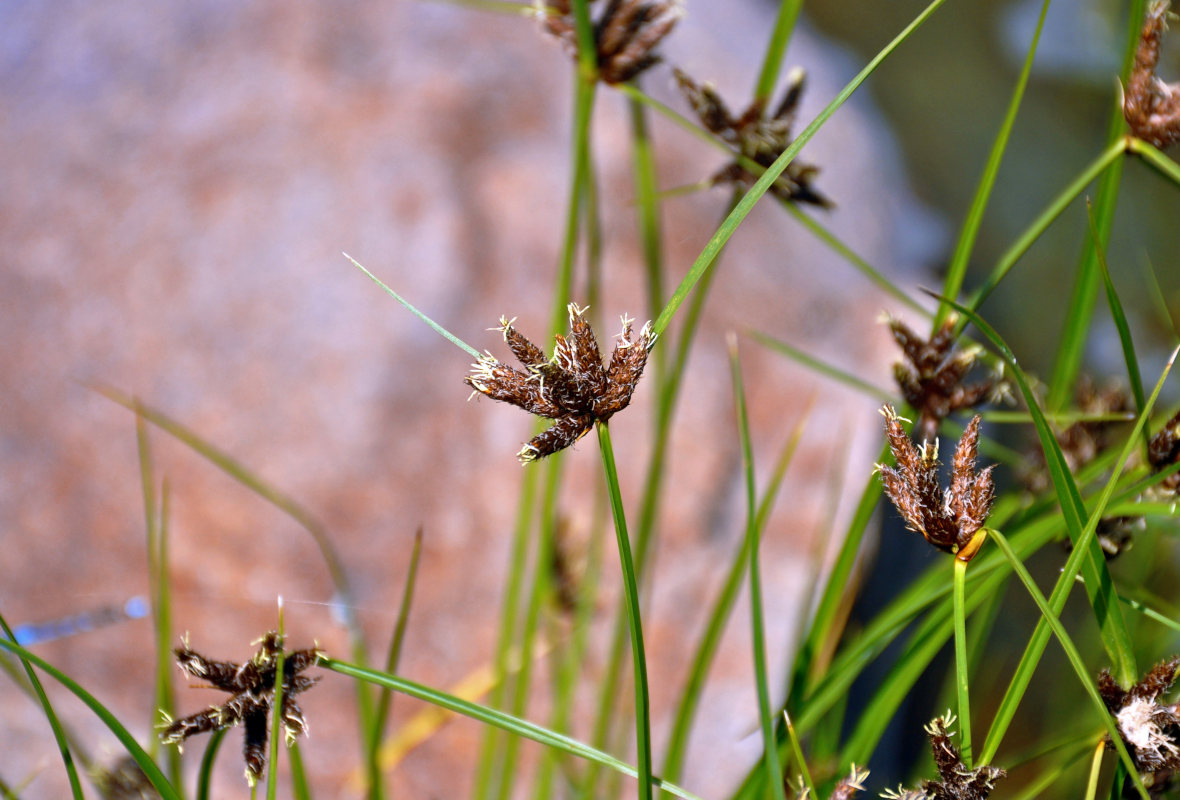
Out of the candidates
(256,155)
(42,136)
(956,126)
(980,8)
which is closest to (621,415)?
(256,155)

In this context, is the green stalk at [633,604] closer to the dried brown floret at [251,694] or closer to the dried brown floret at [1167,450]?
the dried brown floret at [251,694]

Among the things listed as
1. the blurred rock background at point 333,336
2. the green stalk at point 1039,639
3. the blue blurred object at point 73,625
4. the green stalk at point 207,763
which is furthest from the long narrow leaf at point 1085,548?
the blurred rock background at point 333,336

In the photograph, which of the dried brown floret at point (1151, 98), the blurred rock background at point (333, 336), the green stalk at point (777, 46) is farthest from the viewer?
the blurred rock background at point (333, 336)

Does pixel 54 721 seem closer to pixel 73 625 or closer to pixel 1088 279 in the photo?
pixel 73 625

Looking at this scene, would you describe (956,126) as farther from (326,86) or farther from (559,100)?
(326,86)

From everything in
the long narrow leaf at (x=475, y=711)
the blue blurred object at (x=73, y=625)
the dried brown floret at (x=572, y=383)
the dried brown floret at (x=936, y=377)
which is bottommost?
the long narrow leaf at (x=475, y=711)

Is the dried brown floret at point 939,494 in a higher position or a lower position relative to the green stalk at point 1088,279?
lower

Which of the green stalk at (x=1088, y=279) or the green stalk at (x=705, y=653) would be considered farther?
the green stalk at (x=705, y=653)

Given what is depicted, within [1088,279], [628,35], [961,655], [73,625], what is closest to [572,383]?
[961,655]

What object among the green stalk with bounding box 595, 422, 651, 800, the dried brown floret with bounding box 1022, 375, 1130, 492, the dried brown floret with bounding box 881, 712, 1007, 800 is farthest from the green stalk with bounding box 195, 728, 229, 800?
the dried brown floret with bounding box 1022, 375, 1130, 492

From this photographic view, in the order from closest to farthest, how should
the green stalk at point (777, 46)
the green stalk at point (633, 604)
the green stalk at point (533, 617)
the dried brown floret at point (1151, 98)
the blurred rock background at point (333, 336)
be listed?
the green stalk at point (633, 604) < the dried brown floret at point (1151, 98) < the green stalk at point (777, 46) < the green stalk at point (533, 617) < the blurred rock background at point (333, 336)
